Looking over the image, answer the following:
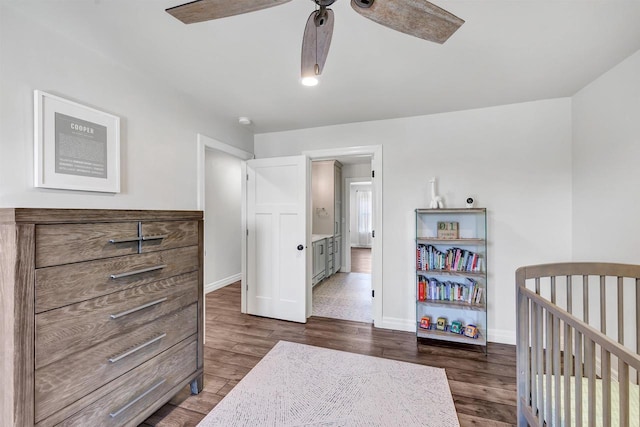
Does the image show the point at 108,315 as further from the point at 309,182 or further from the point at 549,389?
the point at 309,182

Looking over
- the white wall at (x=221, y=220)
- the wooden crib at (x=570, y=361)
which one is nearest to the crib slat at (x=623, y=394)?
the wooden crib at (x=570, y=361)

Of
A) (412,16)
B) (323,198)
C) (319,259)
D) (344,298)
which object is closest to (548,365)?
(412,16)

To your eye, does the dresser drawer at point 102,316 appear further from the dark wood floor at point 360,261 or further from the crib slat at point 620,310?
the dark wood floor at point 360,261

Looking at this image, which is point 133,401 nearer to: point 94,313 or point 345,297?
point 94,313

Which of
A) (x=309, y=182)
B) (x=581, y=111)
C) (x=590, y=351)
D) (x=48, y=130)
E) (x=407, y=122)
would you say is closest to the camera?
(x=590, y=351)

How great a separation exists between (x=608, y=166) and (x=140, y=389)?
3.49 m

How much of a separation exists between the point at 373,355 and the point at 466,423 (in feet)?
2.97

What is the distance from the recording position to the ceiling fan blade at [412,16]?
1.00m

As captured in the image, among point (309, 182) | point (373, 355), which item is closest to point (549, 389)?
point (373, 355)

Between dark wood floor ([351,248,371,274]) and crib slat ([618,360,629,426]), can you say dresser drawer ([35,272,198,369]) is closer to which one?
crib slat ([618,360,629,426])

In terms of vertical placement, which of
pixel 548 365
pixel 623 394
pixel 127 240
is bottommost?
pixel 548 365

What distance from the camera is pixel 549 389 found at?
1.17 meters

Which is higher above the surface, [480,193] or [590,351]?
[480,193]

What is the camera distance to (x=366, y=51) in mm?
1836
